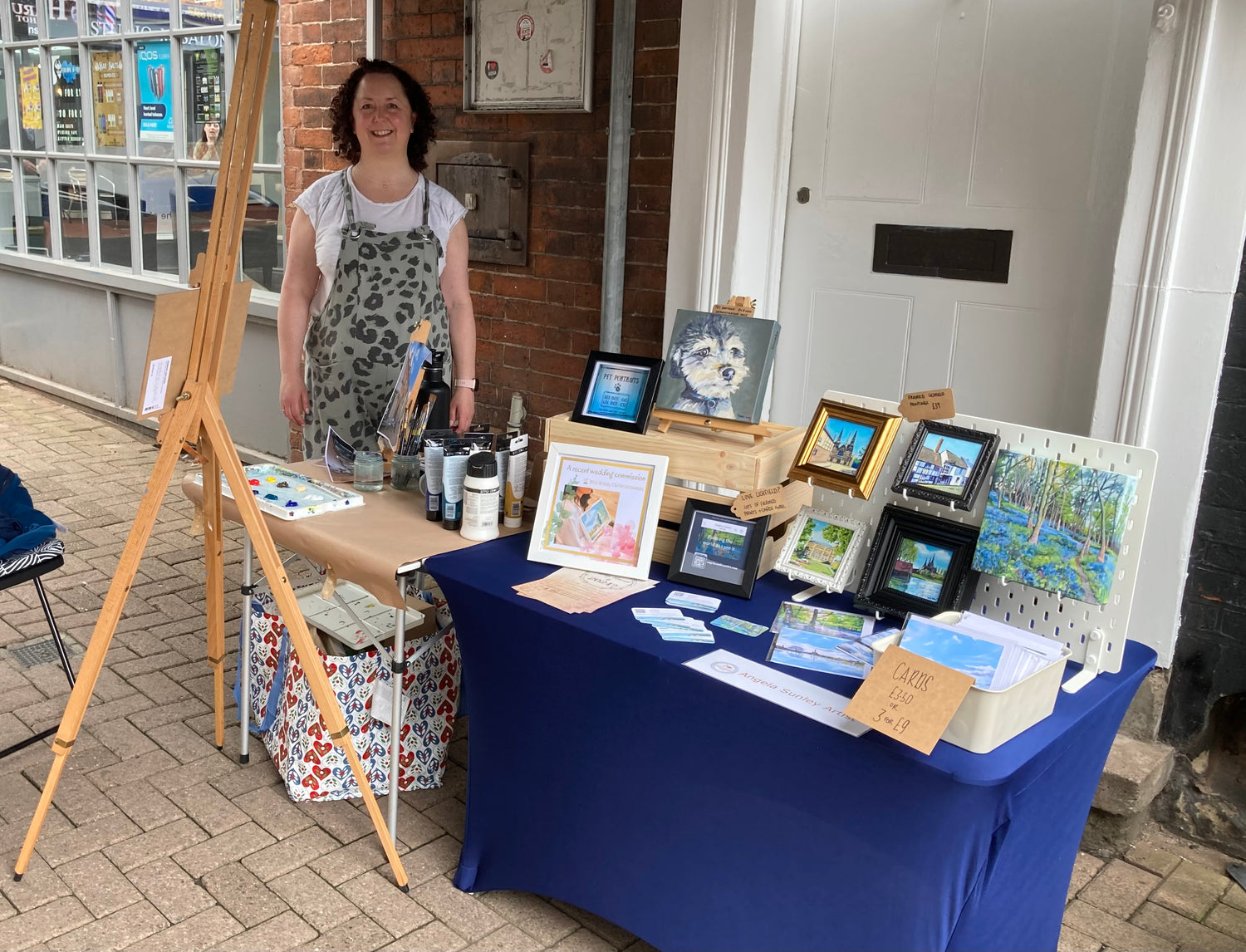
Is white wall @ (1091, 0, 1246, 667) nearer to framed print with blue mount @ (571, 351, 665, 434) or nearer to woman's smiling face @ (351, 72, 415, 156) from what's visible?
framed print with blue mount @ (571, 351, 665, 434)

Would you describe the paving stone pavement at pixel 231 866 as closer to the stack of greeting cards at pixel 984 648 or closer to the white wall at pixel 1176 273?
the white wall at pixel 1176 273

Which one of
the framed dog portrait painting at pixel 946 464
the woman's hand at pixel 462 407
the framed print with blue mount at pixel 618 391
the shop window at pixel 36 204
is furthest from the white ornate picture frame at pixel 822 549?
the shop window at pixel 36 204

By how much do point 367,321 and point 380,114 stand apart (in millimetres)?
692

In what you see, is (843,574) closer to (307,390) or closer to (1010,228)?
(1010,228)

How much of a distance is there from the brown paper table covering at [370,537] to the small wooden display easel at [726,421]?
0.49 metres

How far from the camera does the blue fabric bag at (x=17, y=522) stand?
2943mm

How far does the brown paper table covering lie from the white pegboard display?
99 centimetres

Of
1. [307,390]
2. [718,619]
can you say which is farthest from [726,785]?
[307,390]

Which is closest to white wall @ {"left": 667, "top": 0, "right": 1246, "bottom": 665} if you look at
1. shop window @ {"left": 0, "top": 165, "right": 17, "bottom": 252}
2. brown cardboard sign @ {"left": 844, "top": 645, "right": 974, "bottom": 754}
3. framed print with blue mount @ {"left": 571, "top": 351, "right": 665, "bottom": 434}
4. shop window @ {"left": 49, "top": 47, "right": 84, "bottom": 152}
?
framed print with blue mount @ {"left": 571, "top": 351, "right": 665, "bottom": 434}

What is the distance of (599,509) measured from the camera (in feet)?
8.38

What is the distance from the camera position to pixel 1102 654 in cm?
209

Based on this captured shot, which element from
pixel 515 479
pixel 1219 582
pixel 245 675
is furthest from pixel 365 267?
pixel 1219 582

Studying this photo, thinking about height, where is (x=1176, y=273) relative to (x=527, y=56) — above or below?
below

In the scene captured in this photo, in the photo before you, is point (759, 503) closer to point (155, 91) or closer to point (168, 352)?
point (168, 352)
